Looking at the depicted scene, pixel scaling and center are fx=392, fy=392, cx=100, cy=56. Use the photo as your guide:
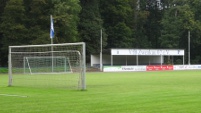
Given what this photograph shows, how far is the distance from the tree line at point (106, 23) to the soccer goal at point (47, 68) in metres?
40.2

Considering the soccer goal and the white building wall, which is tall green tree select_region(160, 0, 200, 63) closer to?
the white building wall

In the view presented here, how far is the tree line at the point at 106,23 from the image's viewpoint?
68.8 meters

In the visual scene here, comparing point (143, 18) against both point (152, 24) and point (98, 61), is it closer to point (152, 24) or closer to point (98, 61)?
point (152, 24)

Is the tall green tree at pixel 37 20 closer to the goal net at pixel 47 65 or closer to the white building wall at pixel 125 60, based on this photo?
the white building wall at pixel 125 60

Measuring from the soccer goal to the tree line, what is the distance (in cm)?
4021

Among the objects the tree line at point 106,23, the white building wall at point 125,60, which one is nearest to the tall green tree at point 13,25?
the tree line at point 106,23

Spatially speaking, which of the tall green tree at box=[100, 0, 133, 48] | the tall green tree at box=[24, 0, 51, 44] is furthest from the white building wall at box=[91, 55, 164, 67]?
the tall green tree at box=[24, 0, 51, 44]

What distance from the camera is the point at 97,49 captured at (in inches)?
3155

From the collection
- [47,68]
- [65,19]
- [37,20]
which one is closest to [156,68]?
[65,19]

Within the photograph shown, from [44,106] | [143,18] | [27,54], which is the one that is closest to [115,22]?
[143,18]

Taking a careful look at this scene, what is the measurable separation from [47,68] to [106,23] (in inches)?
2728

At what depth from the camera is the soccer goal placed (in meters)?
23.1

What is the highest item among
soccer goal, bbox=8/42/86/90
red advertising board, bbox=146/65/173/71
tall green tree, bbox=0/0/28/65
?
tall green tree, bbox=0/0/28/65

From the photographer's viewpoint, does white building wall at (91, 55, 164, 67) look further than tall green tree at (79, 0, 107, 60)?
No
